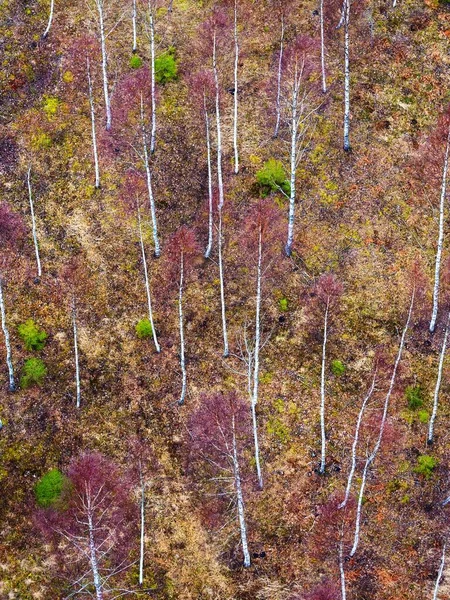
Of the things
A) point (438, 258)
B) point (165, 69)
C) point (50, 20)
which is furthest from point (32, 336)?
point (50, 20)

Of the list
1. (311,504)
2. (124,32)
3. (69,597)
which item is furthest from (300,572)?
(124,32)

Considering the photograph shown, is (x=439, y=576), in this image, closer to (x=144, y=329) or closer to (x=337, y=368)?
(x=337, y=368)

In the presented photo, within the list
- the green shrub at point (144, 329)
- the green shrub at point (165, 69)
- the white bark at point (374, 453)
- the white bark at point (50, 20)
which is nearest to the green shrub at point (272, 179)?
the white bark at point (374, 453)

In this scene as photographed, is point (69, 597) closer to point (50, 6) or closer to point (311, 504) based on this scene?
point (311, 504)

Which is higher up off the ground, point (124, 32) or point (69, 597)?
point (124, 32)

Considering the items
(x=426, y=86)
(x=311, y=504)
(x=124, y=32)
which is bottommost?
(x=311, y=504)

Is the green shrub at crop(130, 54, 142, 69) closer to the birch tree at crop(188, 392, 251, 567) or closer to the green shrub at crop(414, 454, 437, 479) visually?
the birch tree at crop(188, 392, 251, 567)

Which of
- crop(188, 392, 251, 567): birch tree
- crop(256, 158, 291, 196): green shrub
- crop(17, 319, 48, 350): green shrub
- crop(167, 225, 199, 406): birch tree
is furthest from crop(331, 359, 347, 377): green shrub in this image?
crop(17, 319, 48, 350): green shrub
